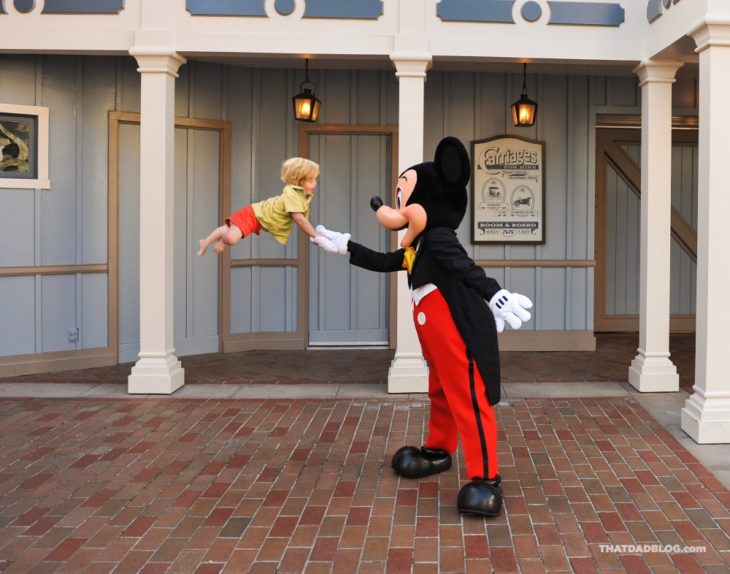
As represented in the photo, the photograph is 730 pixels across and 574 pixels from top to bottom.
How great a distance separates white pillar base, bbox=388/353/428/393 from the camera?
614 centimetres

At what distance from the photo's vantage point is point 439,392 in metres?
4.10

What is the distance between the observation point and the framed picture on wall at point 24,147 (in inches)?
269

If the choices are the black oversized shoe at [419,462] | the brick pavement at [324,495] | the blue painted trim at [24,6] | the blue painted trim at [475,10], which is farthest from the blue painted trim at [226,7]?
the black oversized shoe at [419,462]

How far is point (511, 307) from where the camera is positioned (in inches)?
139

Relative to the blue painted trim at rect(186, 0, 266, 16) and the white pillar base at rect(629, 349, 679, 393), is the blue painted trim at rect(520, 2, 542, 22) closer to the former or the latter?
the blue painted trim at rect(186, 0, 266, 16)

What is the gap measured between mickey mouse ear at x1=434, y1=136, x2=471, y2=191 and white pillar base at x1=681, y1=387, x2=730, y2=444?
2.57 metres

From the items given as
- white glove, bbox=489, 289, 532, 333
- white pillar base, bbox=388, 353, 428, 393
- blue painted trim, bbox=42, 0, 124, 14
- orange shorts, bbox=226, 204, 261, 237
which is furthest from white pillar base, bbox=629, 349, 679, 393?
blue painted trim, bbox=42, 0, 124, 14

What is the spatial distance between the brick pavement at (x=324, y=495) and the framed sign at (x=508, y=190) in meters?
3.05

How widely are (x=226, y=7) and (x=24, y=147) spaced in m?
2.58

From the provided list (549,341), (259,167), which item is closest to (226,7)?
(259,167)

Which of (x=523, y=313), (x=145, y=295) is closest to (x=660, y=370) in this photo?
(x=523, y=313)

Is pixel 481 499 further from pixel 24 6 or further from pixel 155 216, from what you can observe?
pixel 24 6

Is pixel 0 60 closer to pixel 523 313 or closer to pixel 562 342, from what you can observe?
pixel 523 313

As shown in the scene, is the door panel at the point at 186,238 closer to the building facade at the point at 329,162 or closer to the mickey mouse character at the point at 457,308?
the building facade at the point at 329,162
